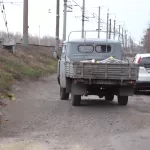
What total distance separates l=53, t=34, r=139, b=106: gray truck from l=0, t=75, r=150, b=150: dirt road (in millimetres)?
505

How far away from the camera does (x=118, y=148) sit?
824 cm

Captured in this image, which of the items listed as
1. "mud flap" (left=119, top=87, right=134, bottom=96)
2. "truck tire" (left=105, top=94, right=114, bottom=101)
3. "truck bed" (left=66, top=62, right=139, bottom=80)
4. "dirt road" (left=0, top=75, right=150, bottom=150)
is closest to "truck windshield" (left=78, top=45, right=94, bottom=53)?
"truck tire" (left=105, top=94, right=114, bottom=101)

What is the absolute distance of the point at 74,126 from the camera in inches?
418

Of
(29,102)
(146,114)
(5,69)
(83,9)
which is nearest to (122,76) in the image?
(146,114)

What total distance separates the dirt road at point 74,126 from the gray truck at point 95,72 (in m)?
0.51

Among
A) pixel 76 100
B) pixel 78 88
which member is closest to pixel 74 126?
pixel 78 88

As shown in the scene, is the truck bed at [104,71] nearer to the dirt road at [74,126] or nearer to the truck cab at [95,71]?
the truck cab at [95,71]

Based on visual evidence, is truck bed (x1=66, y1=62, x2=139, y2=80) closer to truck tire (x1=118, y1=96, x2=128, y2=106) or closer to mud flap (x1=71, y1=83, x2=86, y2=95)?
mud flap (x1=71, y1=83, x2=86, y2=95)

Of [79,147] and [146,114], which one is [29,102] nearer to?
[146,114]

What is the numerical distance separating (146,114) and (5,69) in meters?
12.2

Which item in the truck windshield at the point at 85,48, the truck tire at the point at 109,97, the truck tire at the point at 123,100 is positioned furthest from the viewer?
the truck windshield at the point at 85,48

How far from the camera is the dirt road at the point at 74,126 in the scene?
8.66 meters

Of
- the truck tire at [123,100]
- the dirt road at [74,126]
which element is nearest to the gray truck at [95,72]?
the truck tire at [123,100]

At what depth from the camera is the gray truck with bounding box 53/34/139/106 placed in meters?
13.2
